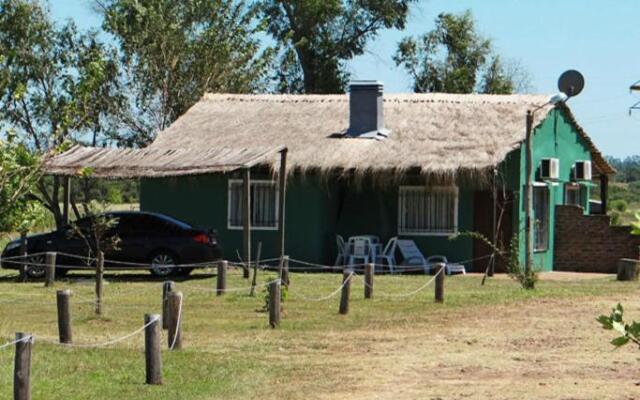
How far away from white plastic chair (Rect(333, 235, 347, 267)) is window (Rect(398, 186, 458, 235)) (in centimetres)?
144

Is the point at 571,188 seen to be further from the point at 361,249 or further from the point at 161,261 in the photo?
the point at 161,261

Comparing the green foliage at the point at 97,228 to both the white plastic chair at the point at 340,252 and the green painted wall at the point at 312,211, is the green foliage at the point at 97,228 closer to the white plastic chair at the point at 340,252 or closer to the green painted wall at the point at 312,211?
the green painted wall at the point at 312,211

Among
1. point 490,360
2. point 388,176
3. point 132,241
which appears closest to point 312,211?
point 388,176

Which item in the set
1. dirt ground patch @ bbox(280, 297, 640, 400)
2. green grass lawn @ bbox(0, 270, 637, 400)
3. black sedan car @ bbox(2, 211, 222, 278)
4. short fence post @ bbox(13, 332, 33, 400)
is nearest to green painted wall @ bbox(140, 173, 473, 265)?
green grass lawn @ bbox(0, 270, 637, 400)

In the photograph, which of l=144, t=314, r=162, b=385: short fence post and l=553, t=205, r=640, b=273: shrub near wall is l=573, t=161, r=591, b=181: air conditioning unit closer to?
l=553, t=205, r=640, b=273: shrub near wall

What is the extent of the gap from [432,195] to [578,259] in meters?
4.31

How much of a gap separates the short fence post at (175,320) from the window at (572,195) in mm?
20241

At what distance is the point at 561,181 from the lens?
109 ft

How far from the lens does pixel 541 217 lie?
32.4m

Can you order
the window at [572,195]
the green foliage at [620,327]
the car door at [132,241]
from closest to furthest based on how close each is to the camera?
1. the green foliage at [620,327]
2. the car door at [132,241]
3. the window at [572,195]

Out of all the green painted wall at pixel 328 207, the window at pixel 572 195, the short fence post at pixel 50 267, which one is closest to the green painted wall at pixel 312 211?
the green painted wall at pixel 328 207

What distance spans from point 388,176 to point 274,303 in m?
12.8

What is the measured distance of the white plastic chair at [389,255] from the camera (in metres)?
30.6

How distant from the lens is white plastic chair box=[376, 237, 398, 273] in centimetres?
3063
